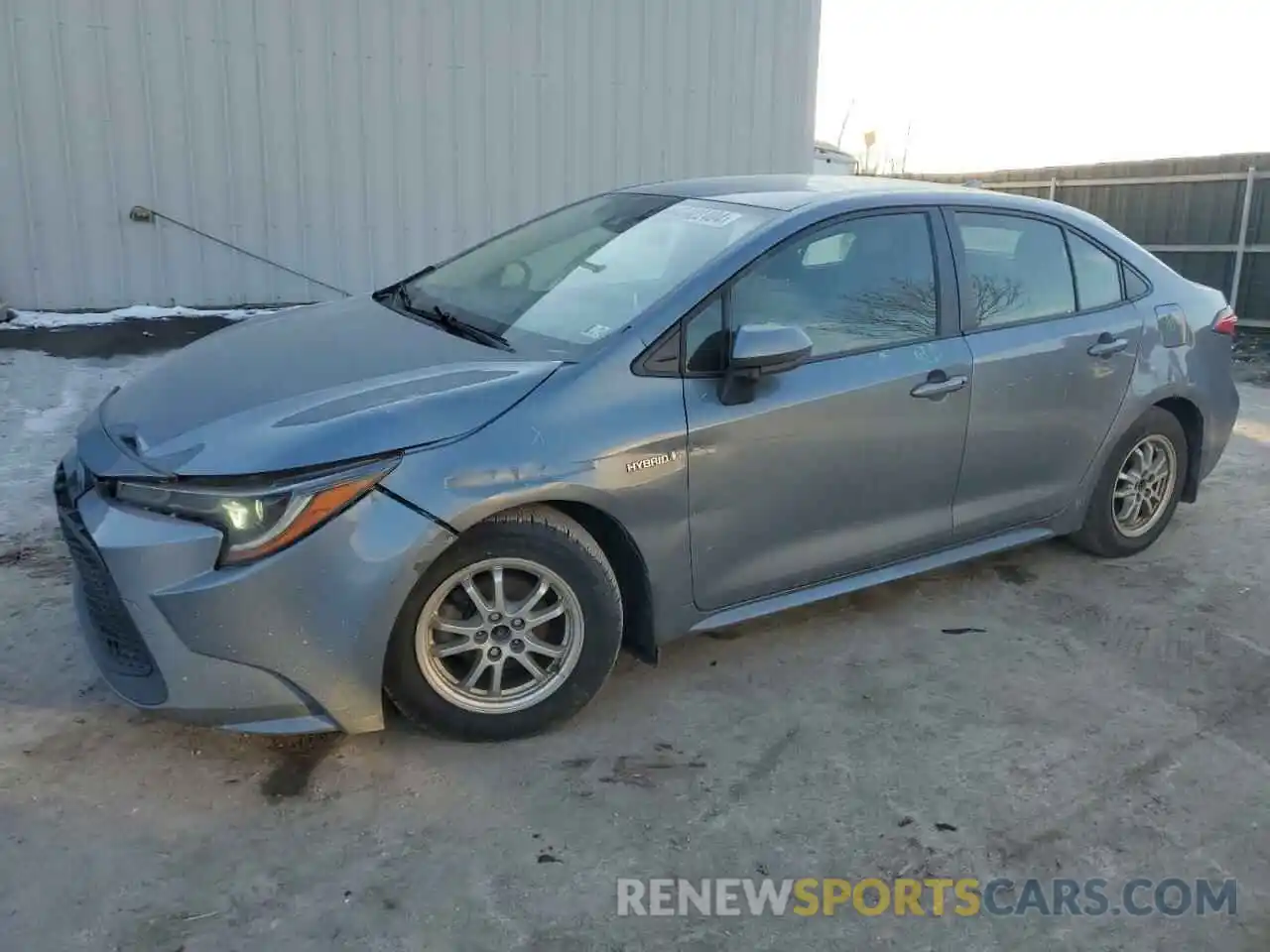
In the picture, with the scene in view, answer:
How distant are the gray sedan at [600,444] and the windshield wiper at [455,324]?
0.07 feet

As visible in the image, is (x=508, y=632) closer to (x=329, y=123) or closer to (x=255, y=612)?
(x=255, y=612)

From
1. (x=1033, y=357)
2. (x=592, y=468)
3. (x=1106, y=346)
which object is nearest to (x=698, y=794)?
(x=592, y=468)

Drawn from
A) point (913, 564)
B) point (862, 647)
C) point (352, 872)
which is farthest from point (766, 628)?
point (352, 872)

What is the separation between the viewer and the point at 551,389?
10.2ft

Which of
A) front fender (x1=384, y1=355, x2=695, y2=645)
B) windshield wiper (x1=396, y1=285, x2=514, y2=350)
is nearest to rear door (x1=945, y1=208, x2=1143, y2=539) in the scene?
front fender (x1=384, y1=355, x2=695, y2=645)

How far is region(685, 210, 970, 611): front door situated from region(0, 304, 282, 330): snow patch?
6521mm

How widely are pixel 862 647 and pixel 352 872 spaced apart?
2.02 m

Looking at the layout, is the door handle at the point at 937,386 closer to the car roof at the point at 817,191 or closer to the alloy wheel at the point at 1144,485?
the car roof at the point at 817,191

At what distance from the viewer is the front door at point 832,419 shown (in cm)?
340

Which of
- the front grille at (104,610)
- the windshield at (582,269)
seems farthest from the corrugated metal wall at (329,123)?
the front grille at (104,610)

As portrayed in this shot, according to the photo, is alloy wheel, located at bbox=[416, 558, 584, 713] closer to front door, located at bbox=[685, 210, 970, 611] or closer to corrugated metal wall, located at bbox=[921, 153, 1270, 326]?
front door, located at bbox=[685, 210, 970, 611]

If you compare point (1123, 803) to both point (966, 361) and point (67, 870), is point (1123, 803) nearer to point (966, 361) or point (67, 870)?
point (966, 361)

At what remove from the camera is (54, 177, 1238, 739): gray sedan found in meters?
2.79

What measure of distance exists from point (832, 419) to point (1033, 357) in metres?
1.07
